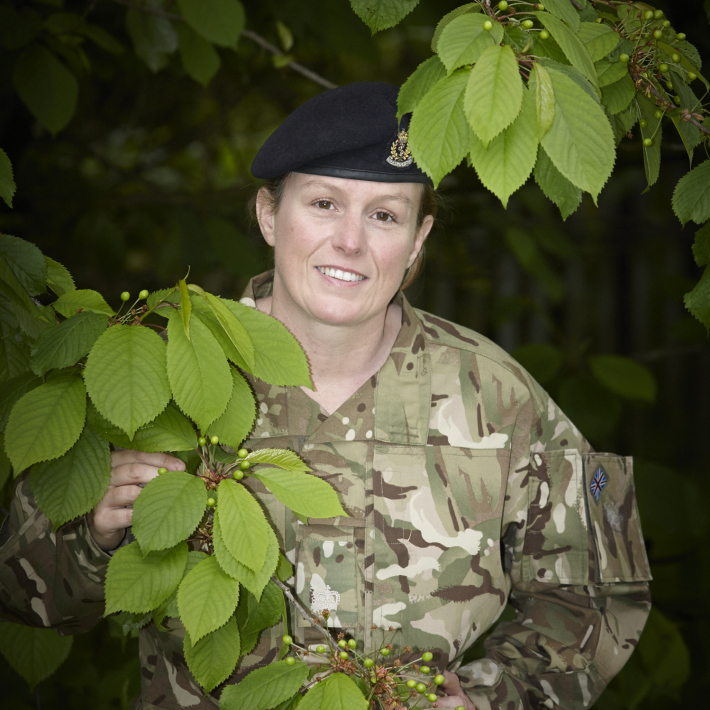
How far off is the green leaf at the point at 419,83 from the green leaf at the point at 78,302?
50 centimetres

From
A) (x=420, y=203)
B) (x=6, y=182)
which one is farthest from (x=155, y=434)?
(x=420, y=203)

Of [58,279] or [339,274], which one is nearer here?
[58,279]

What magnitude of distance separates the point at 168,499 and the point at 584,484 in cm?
98

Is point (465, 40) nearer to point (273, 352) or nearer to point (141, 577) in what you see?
point (273, 352)

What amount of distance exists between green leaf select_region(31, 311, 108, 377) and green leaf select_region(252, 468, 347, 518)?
276 mm

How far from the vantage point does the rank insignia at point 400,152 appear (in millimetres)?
1306

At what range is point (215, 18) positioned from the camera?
6.20 feet

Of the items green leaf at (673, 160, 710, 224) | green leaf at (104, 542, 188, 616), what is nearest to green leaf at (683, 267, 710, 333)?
green leaf at (673, 160, 710, 224)

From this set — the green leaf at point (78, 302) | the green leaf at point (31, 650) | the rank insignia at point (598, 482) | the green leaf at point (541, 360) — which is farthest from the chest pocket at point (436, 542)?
the green leaf at point (541, 360)

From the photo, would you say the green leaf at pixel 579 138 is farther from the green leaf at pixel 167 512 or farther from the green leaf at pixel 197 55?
the green leaf at pixel 197 55

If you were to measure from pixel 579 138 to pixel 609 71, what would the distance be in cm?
38

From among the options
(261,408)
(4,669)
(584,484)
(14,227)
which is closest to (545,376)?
(584,484)

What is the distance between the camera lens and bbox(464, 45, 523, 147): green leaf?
824 mm

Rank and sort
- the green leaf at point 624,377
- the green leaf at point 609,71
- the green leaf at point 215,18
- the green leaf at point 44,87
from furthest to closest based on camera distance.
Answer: the green leaf at point 624,377, the green leaf at point 44,87, the green leaf at point 215,18, the green leaf at point 609,71
